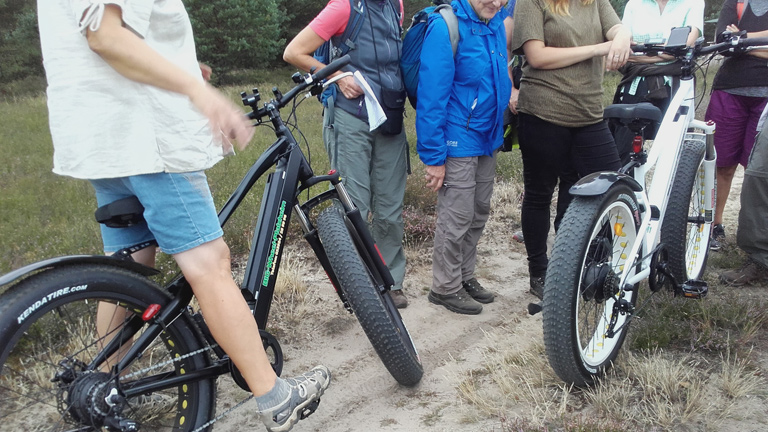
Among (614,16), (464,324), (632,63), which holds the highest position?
(614,16)

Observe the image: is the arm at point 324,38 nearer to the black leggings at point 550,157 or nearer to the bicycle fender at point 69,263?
the black leggings at point 550,157

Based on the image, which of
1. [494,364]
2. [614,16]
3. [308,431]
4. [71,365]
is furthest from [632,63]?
[71,365]

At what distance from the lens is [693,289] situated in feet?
11.3

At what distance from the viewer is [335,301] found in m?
4.23

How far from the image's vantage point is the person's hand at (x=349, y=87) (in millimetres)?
3699

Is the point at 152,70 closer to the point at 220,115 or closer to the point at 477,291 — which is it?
the point at 220,115

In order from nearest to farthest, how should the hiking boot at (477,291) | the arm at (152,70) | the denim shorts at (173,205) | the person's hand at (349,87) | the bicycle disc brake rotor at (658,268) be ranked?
1. the arm at (152,70)
2. the denim shorts at (173,205)
3. the bicycle disc brake rotor at (658,268)
4. the person's hand at (349,87)
5. the hiking boot at (477,291)

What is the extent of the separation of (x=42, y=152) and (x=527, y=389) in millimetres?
7712

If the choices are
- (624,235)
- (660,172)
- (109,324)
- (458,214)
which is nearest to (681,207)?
(660,172)

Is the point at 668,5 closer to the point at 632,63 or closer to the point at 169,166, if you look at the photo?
the point at 632,63

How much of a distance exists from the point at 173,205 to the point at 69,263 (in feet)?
1.31

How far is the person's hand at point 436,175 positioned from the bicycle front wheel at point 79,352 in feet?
6.31

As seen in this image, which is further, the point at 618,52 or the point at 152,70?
the point at 618,52

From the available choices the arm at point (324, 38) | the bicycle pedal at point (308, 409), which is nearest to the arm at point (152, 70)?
the bicycle pedal at point (308, 409)
